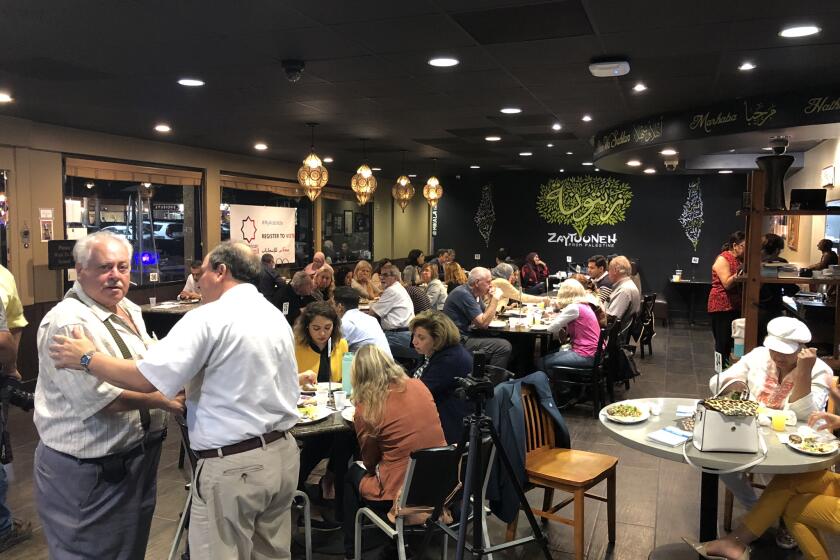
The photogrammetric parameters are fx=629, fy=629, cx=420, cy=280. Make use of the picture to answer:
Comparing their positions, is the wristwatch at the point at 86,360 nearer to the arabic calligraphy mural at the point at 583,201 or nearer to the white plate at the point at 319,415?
the white plate at the point at 319,415

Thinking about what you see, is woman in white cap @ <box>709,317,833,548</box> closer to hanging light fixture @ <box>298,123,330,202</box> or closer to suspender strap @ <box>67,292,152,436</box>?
suspender strap @ <box>67,292,152,436</box>

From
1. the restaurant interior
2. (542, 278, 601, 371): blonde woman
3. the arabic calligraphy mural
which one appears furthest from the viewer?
the arabic calligraphy mural

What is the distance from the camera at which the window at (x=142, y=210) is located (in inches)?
294

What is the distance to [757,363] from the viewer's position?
3.43 meters

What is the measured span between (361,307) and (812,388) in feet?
17.2

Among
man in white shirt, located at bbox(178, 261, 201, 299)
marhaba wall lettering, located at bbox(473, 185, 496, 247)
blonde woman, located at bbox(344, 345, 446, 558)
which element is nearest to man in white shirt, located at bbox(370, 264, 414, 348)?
man in white shirt, located at bbox(178, 261, 201, 299)

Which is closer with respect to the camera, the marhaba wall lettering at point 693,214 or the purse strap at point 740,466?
the purse strap at point 740,466

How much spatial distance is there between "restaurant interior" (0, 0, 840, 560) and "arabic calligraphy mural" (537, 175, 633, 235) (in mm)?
1008

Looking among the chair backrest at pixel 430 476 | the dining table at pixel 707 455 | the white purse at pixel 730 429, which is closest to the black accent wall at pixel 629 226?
the dining table at pixel 707 455

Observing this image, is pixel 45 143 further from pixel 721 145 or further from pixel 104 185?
pixel 721 145

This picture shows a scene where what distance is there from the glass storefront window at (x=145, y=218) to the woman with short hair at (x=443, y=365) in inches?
211

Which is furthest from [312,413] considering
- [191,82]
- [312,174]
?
[312,174]

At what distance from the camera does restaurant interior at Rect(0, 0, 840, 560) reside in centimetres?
335

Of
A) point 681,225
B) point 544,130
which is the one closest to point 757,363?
point 544,130
